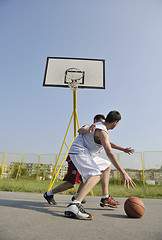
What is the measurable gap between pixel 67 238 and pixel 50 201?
64.2 inches

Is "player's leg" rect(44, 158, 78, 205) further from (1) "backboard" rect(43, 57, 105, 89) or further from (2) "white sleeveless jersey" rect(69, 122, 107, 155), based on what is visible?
(1) "backboard" rect(43, 57, 105, 89)

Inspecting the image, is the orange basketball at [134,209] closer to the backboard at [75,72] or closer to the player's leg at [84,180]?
the player's leg at [84,180]

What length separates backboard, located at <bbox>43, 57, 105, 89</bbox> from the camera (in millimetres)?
5966

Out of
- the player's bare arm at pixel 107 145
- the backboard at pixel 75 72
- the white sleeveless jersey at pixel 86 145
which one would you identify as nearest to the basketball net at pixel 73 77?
the backboard at pixel 75 72

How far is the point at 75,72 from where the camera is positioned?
623 centimetres

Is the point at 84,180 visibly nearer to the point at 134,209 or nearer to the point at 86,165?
the point at 86,165

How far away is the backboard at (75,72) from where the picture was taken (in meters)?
5.97

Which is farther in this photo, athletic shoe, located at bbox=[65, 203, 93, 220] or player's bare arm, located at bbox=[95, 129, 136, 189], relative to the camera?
player's bare arm, located at bbox=[95, 129, 136, 189]

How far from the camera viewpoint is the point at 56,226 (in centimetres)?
177

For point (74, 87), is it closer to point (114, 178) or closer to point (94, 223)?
point (94, 223)

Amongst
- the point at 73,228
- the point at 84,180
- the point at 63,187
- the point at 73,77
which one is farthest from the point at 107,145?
the point at 73,77

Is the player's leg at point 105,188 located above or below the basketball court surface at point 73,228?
above

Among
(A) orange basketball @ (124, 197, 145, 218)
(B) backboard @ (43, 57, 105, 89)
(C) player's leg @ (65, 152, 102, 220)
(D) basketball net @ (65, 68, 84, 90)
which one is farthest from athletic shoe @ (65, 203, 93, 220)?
(B) backboard @ (43, 57, 105, 89)

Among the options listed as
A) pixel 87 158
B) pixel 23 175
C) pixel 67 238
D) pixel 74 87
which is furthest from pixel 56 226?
pixel 23 175
